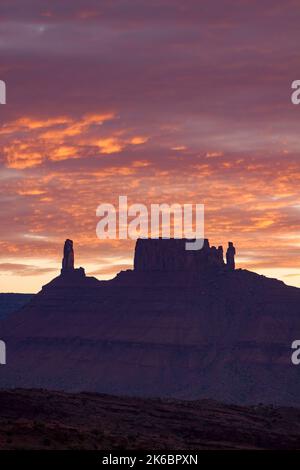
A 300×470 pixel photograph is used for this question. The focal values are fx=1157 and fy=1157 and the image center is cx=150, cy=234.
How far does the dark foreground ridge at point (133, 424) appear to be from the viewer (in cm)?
6850

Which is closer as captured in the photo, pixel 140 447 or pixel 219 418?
pixel 140 447

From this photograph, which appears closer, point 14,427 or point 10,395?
point 14,427

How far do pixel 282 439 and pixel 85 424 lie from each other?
547 inches

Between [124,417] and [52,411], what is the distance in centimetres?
553

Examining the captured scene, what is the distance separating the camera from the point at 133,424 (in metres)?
79.6

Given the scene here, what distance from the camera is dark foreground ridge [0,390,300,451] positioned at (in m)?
68.5

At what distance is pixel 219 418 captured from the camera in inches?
3393
